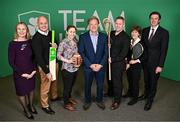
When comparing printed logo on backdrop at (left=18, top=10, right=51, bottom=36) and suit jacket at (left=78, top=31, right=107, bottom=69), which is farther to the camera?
printed logo on backdrop at (left=18, top=10, right=51, bottom=36)

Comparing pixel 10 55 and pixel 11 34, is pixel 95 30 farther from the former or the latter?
pixel 11 34

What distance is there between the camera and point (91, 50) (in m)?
3.58

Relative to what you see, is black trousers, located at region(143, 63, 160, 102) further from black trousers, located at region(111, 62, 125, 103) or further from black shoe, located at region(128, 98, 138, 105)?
black trousers, located at region(111, 62, 125, 103)

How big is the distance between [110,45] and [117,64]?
29 centimetres

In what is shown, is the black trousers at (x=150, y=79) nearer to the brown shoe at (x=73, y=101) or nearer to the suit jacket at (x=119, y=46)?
the suit jacket at (x=119, y=46)

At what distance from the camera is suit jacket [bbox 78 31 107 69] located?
11.7 ft

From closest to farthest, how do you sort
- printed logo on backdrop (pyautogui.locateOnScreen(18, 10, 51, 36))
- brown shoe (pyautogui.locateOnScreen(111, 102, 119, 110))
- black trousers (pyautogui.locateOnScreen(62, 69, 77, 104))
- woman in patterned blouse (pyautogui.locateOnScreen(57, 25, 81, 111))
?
1. woman in patterned blouse (pyautogui.locateOnScreen(57, 25, 81, 111))
2. black trousers (pyautogui.locateOnScreen(62, 69, 77, 104))
3. brown shoe (pyautogui.locateOnScreen(111, 102, 119, 110))
4. printed logo on backdrop (pyautogui.locateOnScreen(18, 10, 51, 36))

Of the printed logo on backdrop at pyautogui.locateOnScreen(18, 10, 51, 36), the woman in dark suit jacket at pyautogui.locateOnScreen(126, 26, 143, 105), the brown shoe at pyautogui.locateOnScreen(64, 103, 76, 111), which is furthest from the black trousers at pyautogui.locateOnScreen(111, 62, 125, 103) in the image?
the printed logo on backdrop at pyautogui.locateOnScreen(18, 10, 51, 36)

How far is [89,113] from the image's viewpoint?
376 cm

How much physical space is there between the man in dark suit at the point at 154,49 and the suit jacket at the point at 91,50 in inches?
24.8

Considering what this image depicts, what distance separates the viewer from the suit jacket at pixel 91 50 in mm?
3574

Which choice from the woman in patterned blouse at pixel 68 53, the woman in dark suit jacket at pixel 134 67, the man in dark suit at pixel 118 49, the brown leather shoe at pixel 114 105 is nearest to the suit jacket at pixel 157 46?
the woman in dark suit jacket at pixel 134 67

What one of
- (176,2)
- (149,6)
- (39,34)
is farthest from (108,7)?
(39,34)

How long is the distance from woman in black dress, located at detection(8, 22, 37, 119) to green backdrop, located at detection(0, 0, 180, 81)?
75.8 inches
